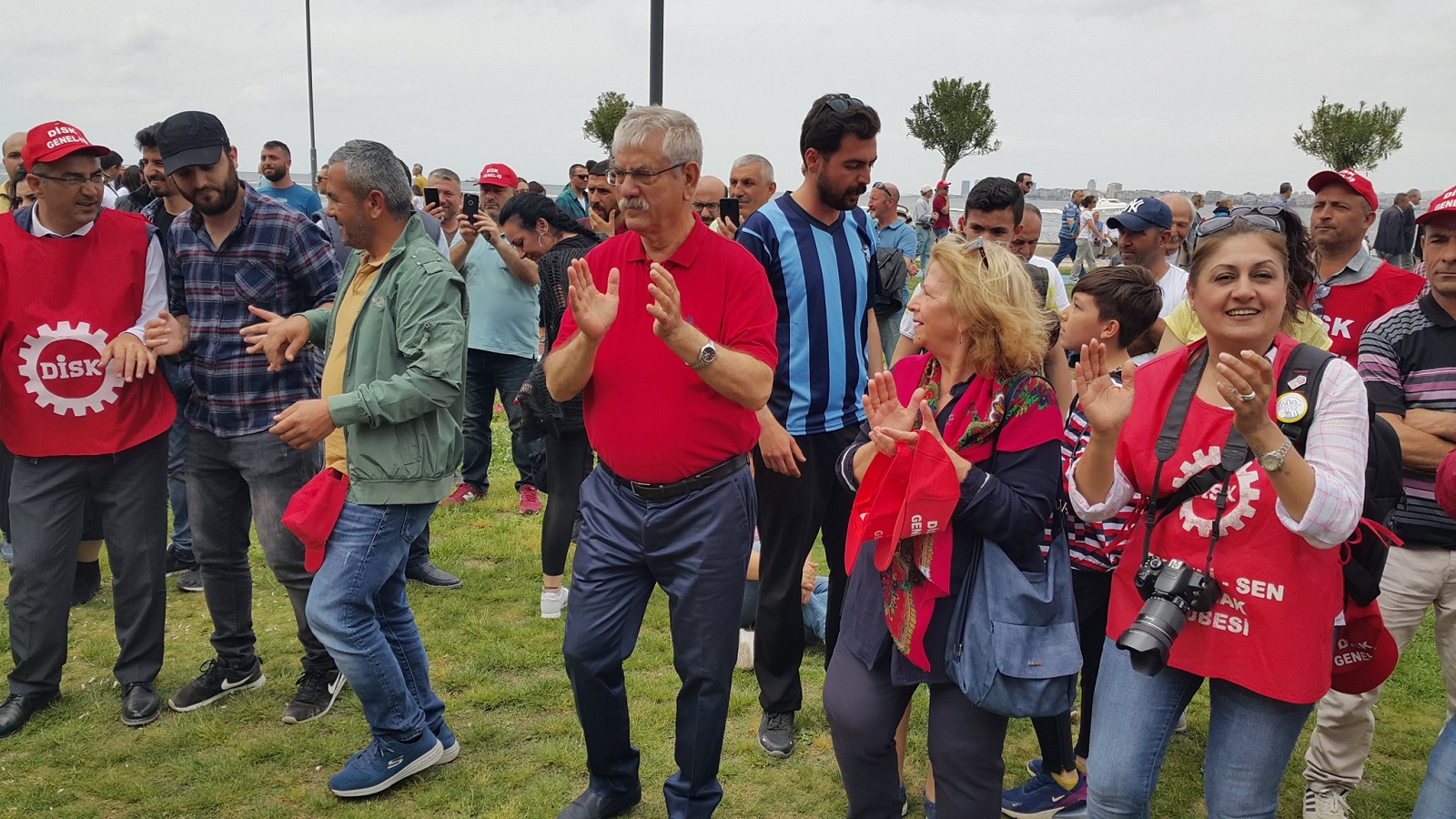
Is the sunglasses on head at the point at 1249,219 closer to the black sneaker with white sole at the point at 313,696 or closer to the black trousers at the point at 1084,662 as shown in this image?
the black trousers at the point at 1084,662

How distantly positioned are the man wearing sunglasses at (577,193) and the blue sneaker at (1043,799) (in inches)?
296

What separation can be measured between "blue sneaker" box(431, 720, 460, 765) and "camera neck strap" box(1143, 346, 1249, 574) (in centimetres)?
276

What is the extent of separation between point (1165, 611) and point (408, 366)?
2.51 m

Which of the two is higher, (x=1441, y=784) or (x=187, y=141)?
(x=187, y=141)

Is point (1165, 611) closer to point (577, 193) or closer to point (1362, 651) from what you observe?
point (1362, 651)

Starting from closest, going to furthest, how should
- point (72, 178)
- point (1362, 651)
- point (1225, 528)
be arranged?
1. point (1225, 528)
2. point (1362, 651)
3. point (72, 178)

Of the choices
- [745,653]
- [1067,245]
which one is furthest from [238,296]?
[1067,245]

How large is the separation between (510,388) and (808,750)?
157 inches

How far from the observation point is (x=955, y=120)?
1462 inches

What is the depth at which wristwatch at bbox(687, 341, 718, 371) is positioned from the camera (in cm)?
306

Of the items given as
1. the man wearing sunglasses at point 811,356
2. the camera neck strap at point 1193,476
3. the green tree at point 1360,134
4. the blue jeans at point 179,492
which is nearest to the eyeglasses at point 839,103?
the man wearing sunglasses at point 811,356

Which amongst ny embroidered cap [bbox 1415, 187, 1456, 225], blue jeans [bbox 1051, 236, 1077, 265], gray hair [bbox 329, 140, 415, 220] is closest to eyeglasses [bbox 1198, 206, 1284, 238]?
ny embroidered cap [bbox 1415, 187, 1456, 225]

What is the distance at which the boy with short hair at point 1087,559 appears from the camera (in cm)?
370

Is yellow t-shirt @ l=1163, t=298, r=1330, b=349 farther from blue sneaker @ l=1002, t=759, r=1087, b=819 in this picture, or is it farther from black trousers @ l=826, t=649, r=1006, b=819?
blue sneaker @ l=1002, t=759, r=1087, b=819
